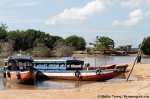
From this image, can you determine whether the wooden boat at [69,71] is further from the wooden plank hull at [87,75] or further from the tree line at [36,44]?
the tree line at [36,44]

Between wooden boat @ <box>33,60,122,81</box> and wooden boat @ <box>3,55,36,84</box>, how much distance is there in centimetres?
293

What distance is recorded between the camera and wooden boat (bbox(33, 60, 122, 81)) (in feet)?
124

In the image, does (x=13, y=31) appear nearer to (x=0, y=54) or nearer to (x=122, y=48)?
(x=0, y=54)

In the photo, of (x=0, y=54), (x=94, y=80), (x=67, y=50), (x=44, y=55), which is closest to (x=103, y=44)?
(x=67, y=50)

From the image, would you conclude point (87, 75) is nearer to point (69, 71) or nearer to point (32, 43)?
point (69, 71)

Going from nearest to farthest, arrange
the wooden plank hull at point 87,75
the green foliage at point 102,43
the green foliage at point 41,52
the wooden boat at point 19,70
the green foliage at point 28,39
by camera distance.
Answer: the wooden boat at point 19,70 < the wooden plank hull at point 87,75 < the green foliage at point 41,52 < the green foliage at point 28,39 < the green foliage at point 102,43

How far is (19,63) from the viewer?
38750mm

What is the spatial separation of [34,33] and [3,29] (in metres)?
10.6

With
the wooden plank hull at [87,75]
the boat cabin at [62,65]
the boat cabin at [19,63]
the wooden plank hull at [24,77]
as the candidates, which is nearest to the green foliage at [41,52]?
the boat cabin at [62,65]

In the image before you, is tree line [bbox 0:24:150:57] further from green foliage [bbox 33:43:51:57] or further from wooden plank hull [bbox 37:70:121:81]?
wooden plank hull [bbox 37:70:121:81]

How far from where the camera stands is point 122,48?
155500 mm

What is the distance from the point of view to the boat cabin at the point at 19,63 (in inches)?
1496

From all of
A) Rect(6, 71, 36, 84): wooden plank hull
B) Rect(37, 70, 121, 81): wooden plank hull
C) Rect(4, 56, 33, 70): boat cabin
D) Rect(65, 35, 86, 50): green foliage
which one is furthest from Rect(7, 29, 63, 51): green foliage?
Rect(6, 71, 36, 84): wooden plank hull

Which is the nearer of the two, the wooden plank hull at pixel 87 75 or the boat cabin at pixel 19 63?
the wooden plank hull at pixel 87 75
